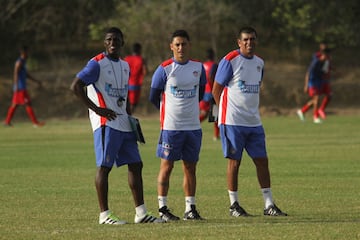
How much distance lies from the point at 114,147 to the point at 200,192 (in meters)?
3.59

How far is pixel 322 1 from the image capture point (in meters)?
43.8

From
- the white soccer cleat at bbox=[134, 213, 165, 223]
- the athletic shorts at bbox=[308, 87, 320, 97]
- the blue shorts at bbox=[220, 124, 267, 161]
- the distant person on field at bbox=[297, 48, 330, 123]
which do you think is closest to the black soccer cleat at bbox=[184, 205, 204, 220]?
the white soccer cleat at bbox=[134, 213, 165, 223]

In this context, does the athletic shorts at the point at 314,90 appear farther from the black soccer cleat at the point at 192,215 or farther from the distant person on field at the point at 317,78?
the black soccer cleat at the point at 192,215

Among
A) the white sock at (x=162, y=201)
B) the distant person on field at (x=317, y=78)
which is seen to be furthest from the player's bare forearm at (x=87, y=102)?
the distant person on field at (x=317, y=78)

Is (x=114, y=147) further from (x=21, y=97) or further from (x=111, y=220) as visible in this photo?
(x=21, y=97)

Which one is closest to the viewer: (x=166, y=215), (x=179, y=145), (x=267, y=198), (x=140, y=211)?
(x=140, y=211)

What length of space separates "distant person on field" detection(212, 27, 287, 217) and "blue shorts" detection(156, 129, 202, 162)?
1.92 ft

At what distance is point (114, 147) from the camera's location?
39.4ft

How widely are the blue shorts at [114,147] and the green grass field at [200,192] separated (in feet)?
2.31

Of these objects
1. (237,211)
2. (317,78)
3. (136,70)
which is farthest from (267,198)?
(317,78)

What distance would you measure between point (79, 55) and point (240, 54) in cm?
3108

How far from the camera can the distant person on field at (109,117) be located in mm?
11969

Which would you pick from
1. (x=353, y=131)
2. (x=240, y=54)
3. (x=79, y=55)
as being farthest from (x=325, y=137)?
(x=79, y=55)

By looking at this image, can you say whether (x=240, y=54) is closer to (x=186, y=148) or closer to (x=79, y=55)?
(x=186, y=148)
